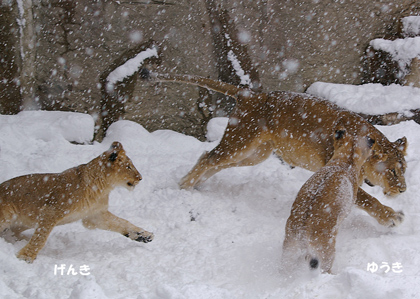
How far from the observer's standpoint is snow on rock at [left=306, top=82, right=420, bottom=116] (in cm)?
727

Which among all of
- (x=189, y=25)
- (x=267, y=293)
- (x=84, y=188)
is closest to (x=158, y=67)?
(x=189, y=25)

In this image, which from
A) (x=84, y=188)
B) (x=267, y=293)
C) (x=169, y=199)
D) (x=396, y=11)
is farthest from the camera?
(x=396, y=11)

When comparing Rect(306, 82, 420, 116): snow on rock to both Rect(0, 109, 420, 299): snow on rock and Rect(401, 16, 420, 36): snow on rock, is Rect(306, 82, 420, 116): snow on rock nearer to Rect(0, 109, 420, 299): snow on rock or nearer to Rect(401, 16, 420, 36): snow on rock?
Rect(0, 109, 420, 299): snow on rock

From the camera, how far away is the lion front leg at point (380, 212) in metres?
4.95

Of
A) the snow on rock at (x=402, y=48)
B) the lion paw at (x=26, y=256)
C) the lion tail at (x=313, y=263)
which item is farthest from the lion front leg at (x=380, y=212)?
the snow on rock at (x=402, y=48)

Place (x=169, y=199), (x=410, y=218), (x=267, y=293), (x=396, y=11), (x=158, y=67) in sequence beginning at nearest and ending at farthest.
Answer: (x=267, y=293) → (x=410, y=218) → (x=169, y=199) → (x=158, y=67) → (x=396, y=11)

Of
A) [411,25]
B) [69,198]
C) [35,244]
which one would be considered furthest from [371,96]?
[35,244]

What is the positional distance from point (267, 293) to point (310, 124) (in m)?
2.28

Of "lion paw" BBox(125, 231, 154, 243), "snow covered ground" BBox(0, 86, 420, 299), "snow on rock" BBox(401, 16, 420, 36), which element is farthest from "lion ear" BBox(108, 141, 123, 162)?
"snow on rock" BBox(401, 16, 420, 36)

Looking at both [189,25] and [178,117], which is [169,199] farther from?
[189,25]

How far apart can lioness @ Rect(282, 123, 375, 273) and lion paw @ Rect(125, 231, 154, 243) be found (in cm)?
134

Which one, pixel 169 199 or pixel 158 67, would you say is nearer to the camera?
pixel 169 199

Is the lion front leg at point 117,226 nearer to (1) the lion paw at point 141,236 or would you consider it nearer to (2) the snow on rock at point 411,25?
(1) the lion paw at point 141,236

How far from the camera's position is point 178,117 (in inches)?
290
